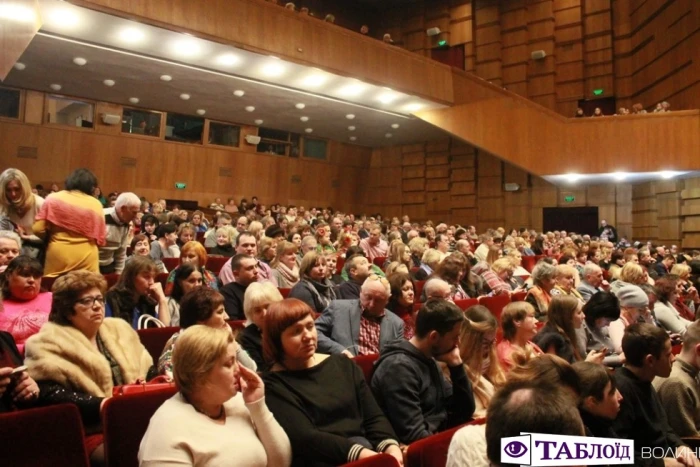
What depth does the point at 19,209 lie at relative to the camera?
2652 mm

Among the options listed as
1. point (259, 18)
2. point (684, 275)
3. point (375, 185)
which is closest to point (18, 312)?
point (684, 275)

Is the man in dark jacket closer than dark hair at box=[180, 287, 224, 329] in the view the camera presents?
Yes

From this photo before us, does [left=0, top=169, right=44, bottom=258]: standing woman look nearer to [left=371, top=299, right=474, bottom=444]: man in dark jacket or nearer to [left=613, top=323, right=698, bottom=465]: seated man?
[left=371, top=299, right=474, bottom=444]: man in dark jacket

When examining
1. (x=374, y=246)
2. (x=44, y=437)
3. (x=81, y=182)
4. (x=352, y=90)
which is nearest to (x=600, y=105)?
(x=352, y=90)

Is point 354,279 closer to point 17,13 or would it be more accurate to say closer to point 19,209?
point 19,209

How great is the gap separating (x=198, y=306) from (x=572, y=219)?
9.56 meters

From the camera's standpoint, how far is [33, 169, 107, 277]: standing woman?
255 centimetres

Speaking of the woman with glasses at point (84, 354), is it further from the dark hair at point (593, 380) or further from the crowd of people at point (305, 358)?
the dark hair at point (593, 380)

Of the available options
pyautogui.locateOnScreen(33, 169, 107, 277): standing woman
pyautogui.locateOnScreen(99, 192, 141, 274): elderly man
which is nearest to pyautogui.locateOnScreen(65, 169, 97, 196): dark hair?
pyautogui.locateOnScreen(33, 169, 107, 277): standing woman

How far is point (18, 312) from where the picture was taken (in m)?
1.96

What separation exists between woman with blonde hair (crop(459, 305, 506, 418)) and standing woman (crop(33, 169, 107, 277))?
5.69 feet

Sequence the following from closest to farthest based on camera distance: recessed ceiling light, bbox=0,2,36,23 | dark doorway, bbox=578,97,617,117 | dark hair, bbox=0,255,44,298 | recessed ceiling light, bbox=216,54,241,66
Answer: dark hair, bbox=0,255,44,298, recessed ceiling light, bbox=0,2,36,23, recessed ceiling light, bbox=216,54,241,66, dark doorway, bbox=578,97,617,117

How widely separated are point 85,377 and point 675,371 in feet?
6.31

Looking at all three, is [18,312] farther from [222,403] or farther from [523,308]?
[523,308]
